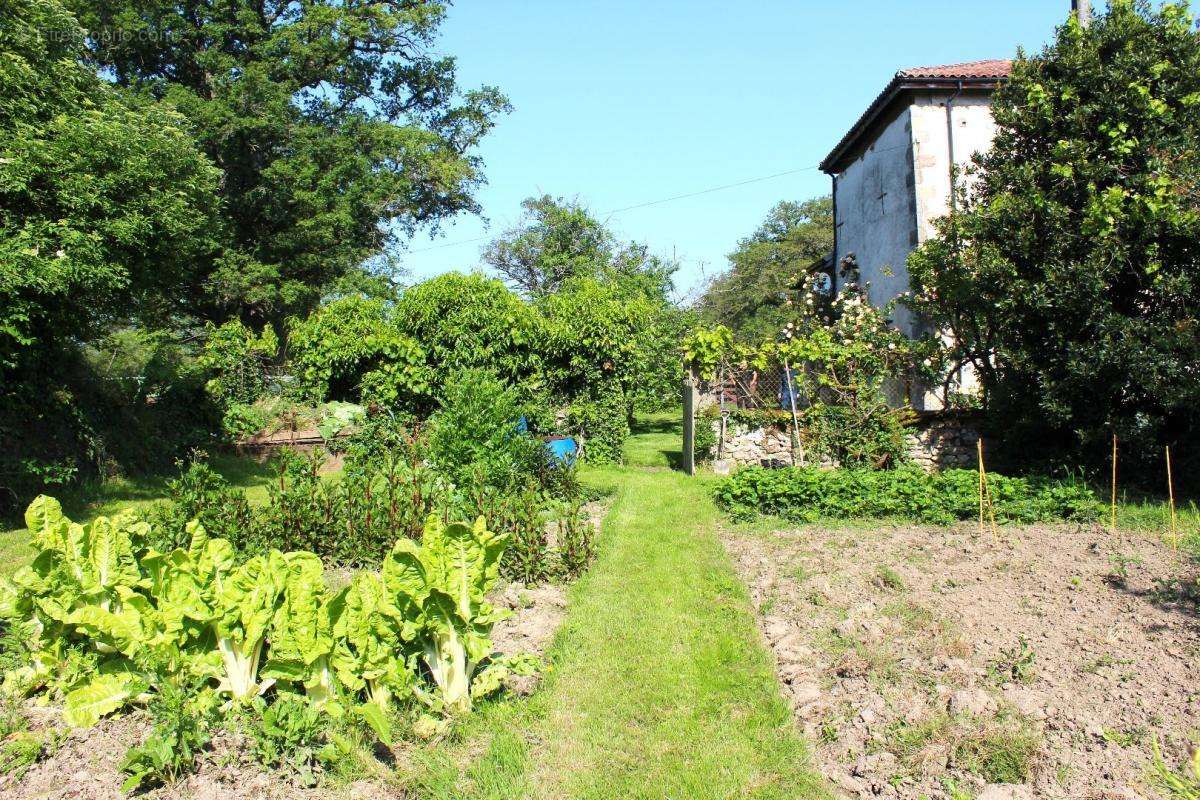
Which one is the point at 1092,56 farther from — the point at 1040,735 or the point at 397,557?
the point at 397,557

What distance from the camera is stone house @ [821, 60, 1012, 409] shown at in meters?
13.8

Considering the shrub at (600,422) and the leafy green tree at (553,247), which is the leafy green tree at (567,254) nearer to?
the leafy green tree at (553,247)

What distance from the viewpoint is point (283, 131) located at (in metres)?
20.3

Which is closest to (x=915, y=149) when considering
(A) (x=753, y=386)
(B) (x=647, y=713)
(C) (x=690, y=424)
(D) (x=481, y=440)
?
(A) (x=753, y=386)

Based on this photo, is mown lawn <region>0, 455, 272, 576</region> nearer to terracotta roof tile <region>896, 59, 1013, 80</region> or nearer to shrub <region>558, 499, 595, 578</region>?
shrub <region>558, 499, 595, 578</region>

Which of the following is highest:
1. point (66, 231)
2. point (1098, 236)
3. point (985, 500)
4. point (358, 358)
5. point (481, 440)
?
point (66, 231)

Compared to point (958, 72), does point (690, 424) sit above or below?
below

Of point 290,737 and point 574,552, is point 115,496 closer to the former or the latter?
point 574,552

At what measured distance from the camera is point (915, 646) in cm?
479

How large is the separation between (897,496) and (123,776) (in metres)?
7.43

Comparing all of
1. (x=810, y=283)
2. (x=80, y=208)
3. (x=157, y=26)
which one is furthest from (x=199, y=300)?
(x=810, y=283)

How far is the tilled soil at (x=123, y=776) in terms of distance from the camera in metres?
3.44

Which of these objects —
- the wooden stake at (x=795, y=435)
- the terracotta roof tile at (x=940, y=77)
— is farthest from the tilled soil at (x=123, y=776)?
the terracotta roof tile at (x=940, y=77)

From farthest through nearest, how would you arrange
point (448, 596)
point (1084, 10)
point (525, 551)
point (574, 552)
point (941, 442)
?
point (941, 442), point (1084, 10), point (574, 552), point (525, 551), point (448, 596)
